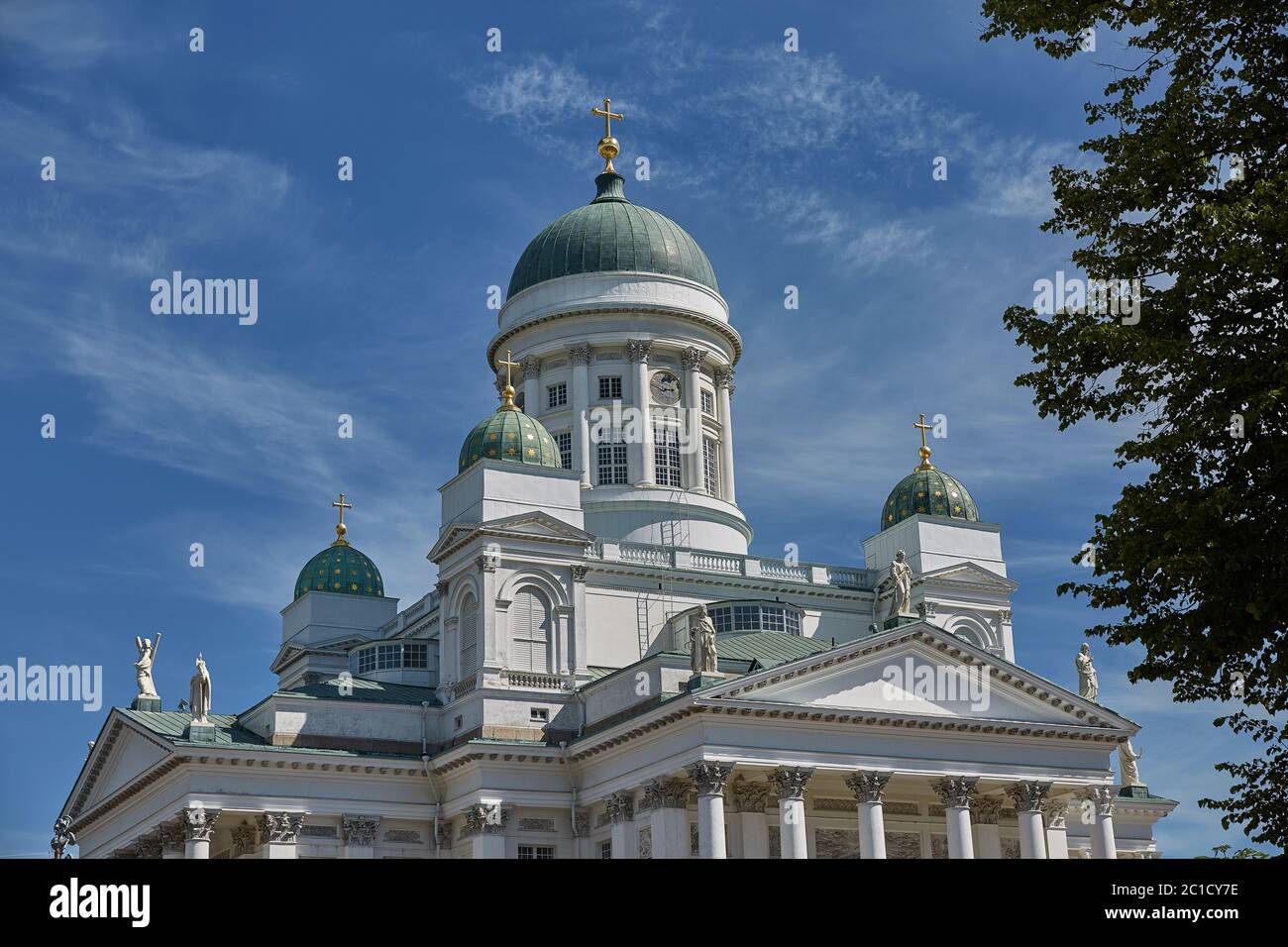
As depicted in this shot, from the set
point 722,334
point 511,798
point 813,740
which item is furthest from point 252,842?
point 722,334

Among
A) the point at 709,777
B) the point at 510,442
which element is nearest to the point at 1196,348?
the point at 709,777

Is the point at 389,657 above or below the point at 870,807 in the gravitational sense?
above

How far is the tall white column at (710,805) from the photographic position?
4525 centimetres

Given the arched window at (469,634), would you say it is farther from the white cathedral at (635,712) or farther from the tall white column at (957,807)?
the tall white column at (957,807)

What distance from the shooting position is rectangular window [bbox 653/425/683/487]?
6475 cm

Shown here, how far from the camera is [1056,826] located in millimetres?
54875

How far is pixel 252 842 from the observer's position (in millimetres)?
51125

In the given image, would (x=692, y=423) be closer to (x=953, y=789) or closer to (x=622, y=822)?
(x=622, y=822)

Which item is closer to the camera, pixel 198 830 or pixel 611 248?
pixel 198 830

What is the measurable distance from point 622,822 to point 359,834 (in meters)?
8.46
